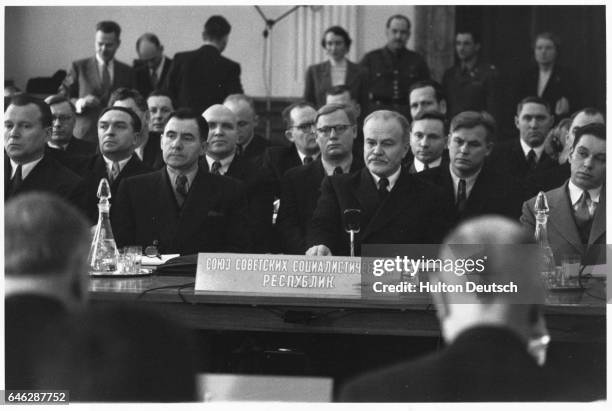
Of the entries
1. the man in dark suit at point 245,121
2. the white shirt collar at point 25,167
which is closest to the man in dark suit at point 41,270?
the white shirt collar at point 25,167

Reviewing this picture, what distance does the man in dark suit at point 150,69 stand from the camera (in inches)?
264

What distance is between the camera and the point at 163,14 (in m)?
6.36

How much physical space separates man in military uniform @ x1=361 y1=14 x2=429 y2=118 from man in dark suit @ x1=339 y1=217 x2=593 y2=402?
13.7ft

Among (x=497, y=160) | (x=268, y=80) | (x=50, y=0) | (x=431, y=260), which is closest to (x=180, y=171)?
(x=50, y=0)

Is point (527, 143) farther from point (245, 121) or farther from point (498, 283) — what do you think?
point (498, 283)

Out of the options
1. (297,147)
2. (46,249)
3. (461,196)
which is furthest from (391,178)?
(46,249)

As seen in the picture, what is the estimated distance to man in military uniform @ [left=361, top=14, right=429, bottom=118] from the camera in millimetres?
6645

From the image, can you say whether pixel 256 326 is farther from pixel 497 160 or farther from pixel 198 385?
pixel 497 160

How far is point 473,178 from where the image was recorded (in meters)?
4.83

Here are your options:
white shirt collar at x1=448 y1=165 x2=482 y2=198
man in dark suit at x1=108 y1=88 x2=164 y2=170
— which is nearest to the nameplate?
white shirt collar at x1=448 y1=165 x2=482 y2=198

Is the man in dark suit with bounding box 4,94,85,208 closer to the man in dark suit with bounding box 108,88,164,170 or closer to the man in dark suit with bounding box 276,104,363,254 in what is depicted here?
the man in dark suit with bounding box 276,104,363,254

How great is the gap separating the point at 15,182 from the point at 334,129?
70.0 inches

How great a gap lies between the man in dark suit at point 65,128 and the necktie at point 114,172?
514 millimetres

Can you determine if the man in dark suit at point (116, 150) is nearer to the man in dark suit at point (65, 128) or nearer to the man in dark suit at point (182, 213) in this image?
the man in dark suit at point (182, 213)
